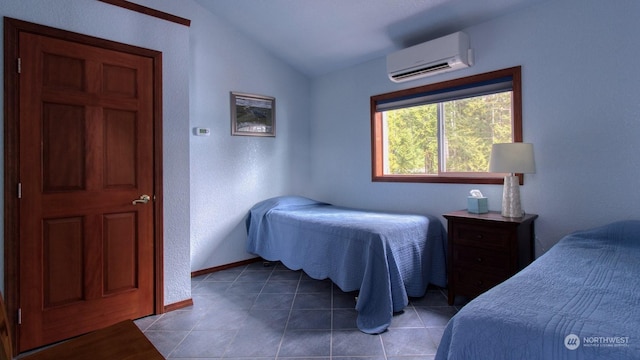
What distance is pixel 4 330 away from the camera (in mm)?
838

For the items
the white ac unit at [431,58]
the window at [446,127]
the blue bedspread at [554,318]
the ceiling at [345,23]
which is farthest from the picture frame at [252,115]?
the blue bedspread at [554,318]

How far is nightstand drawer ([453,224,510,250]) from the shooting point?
2.26m

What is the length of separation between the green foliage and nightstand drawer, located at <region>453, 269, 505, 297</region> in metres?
0.99

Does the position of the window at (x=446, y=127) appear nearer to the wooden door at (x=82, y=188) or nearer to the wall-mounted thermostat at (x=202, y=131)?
the wall-mounted thermostat at (x=202, y=131)

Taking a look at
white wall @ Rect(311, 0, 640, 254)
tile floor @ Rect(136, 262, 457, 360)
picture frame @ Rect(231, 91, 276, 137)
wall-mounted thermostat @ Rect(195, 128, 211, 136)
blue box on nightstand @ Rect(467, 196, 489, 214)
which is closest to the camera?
tile floor @ Rect(136, 262, 457, 360)

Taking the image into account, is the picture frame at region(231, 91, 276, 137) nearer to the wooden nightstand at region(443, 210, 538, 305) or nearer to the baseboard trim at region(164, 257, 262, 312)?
the baseboard trim at region(164, 257, 262, 312)

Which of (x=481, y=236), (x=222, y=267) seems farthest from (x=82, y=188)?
(x=481, y=236)

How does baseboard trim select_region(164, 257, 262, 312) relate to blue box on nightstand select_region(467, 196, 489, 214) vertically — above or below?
below

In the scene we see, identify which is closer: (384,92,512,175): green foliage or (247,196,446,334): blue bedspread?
(247,196,446,334): blue bedspread

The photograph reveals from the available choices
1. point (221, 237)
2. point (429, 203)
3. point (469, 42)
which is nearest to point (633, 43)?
point (469, 42)

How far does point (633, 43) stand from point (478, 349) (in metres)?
2.36

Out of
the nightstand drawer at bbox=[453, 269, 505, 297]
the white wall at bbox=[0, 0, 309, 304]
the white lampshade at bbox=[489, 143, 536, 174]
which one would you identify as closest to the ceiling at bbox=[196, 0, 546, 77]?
the white wall at bbox=[0, 0, 309, 304]

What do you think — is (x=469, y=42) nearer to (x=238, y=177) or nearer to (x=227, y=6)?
(x=227, y=6)

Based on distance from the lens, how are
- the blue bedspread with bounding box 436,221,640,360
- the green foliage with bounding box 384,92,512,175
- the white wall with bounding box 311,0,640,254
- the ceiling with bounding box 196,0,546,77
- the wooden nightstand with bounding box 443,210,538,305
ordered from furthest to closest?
the green foliage with bounding box 384,92,512,175 → the ceiling with bounding box 196,0,546,77 → the wooden nightstand with bounding box 443,210,538,305 → the white wall with bounding box 311,0,640,254 → the blue bedspread with bounding box 436,221,640,360
